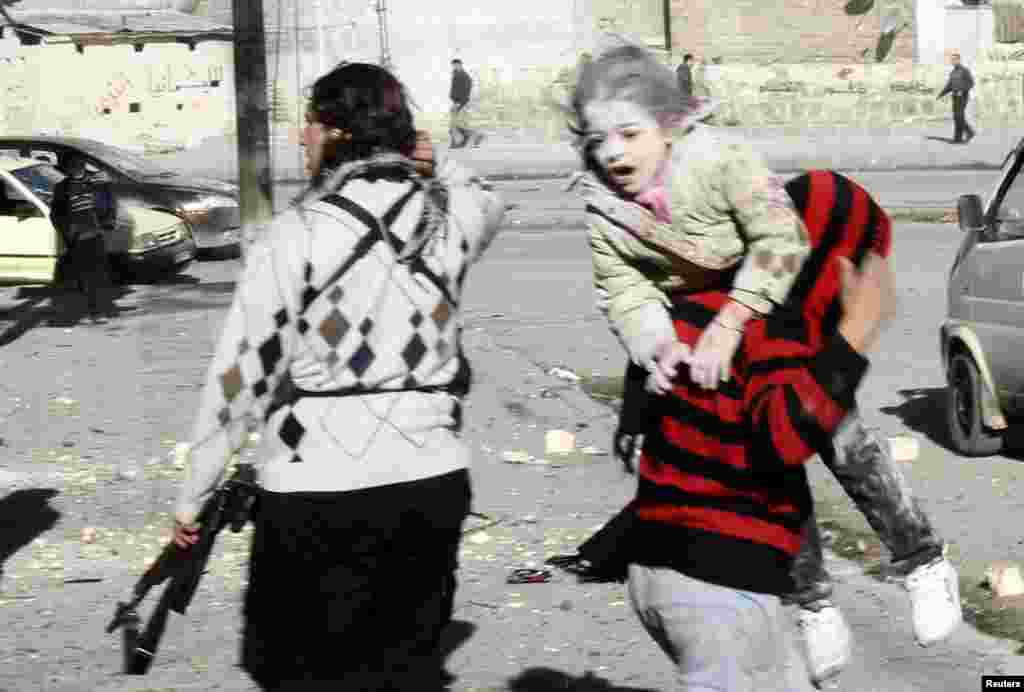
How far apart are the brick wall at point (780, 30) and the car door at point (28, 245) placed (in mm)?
29716

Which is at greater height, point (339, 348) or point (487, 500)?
point (339, 348)

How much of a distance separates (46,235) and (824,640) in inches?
544

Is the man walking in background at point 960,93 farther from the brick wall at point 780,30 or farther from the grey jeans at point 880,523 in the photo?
the grey jeans at point 880,523

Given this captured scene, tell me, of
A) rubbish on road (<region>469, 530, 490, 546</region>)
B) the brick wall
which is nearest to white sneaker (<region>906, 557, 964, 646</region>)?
rubbish on road (<region>469, 530, 490, 546</region>)

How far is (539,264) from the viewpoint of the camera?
1842cm

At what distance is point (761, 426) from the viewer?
353 cm

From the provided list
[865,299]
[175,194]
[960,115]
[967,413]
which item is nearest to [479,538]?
[967,413]

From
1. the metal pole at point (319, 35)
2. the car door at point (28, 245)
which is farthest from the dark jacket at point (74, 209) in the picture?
the metal pole at point (319, 35)

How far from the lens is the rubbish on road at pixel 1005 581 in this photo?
6.67m

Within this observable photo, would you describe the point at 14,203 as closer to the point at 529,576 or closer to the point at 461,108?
the point at 529,576

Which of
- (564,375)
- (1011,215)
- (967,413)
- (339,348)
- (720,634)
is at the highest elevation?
(339,348)

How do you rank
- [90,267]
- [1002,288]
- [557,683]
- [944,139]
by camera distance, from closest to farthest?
[557,683] → [1002,288] → [90,267] → [944,139]

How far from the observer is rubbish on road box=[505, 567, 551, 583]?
7.13 m

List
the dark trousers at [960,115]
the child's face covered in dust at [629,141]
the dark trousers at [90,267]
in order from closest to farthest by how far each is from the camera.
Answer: the child's face covered in dust at [629,141]
the dark trousers at [90,267]
the dark trousers at [960,115]
